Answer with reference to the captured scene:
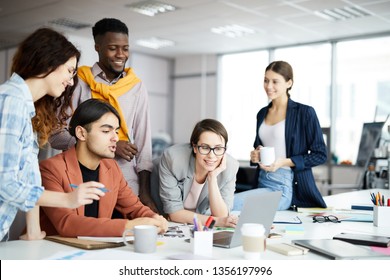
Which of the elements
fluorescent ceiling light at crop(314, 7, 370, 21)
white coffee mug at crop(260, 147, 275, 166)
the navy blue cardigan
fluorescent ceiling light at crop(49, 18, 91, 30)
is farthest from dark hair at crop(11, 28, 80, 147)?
fluorescent ceiling light at crop(49, 18, 91, 30)

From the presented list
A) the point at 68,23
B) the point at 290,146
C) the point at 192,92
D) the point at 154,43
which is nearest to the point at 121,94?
the point at 290,146

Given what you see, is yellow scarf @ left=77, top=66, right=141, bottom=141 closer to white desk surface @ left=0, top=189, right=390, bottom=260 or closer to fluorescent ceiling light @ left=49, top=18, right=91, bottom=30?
white desk surface @ left=0, top=189, right=390, bottom=260

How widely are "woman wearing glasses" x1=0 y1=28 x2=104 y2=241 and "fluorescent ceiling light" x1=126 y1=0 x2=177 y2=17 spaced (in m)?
4.26

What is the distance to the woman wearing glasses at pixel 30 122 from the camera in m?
1.22

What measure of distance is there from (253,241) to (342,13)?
4937 millimetres

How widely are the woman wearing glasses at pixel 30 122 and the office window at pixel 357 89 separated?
5.97m

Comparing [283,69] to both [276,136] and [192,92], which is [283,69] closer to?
[276,136]

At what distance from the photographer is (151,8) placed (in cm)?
577

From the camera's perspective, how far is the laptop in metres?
1.32

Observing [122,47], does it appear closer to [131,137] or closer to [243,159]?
[131,137]

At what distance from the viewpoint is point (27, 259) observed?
1233 millimetres

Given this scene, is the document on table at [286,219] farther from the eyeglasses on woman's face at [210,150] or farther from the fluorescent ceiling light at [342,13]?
the fluorescent ceiling light at [342,13]

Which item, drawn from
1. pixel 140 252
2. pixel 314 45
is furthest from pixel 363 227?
pixel 314 45

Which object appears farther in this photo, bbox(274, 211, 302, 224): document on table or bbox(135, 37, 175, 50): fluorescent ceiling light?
bbox(135, 37, 175, 50): fluorescent ceiling light
